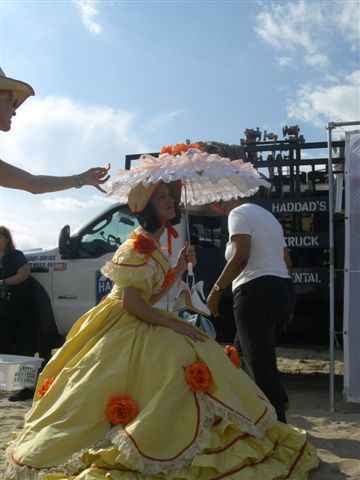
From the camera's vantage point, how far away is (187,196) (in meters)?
Answer: 4.00

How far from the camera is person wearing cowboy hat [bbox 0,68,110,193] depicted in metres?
2.94

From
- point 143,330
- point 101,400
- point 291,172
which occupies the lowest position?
point 101,400

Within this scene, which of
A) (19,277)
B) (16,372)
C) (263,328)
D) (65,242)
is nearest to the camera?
(263,328)

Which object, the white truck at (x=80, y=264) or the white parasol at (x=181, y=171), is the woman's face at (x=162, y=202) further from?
the white truck at (x=80, y=264)

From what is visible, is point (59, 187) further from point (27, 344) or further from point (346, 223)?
point (27, 344)

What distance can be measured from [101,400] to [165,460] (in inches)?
16.8

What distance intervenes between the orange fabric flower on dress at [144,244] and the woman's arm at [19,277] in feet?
11.1

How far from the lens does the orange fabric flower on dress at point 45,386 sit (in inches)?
132

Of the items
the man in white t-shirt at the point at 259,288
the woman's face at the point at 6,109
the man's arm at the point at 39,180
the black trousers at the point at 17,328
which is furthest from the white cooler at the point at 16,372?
the woman's face at the point at 6,109

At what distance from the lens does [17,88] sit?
2.96 meters

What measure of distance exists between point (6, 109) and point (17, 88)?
117 mm

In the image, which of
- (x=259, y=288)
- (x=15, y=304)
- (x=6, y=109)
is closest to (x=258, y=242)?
(x=259, y=288)

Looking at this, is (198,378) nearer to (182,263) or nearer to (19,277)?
(182,263)

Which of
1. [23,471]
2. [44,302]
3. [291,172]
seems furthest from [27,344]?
[23,471]
